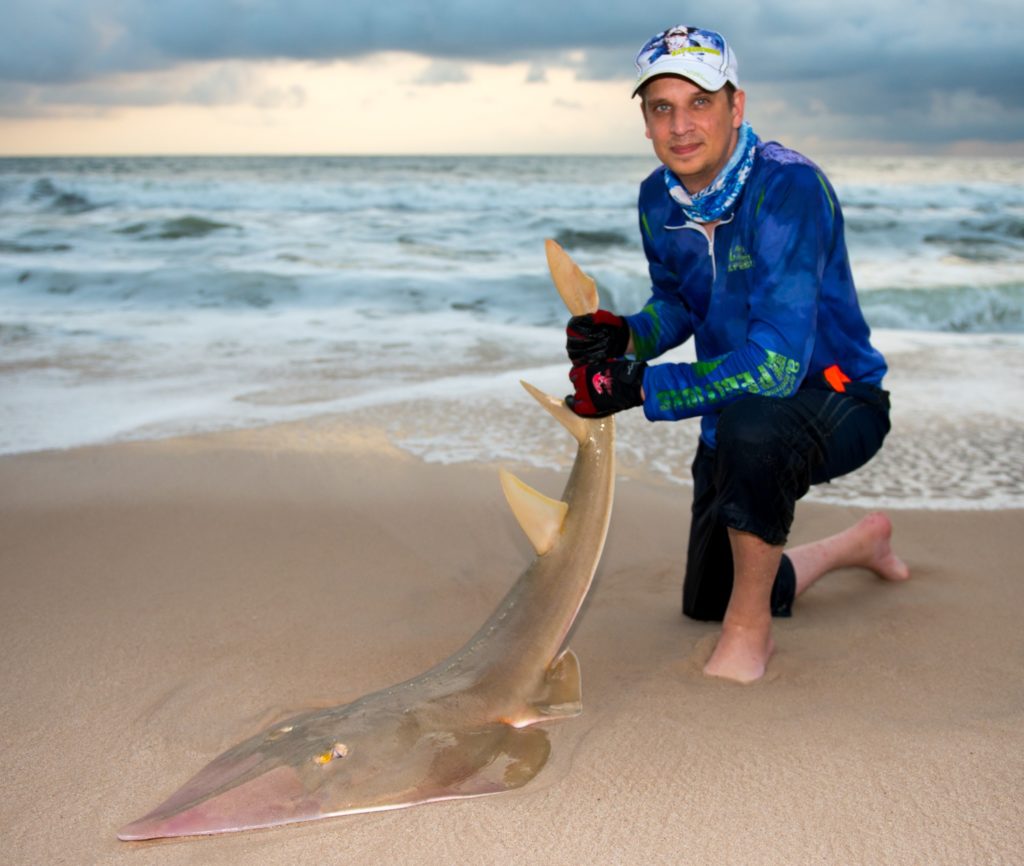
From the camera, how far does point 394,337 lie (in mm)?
9781

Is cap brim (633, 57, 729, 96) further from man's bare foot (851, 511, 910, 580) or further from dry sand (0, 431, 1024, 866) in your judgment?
man's bare foot (851, 511, 910, 580)

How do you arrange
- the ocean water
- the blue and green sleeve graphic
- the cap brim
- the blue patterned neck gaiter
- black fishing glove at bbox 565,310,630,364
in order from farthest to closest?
1. the ocean water
2. black fishing glove at bbox 565,310,630,364
3. the blue patterned neck gaiter
4. the cap brim
5. the blue and green sleeve graphic

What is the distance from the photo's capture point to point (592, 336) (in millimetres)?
3178

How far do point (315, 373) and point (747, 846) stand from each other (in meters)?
6.11

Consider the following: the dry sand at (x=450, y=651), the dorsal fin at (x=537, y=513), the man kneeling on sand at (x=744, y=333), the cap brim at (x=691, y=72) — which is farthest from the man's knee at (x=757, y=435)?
the cap brim at (x=691, y=72)

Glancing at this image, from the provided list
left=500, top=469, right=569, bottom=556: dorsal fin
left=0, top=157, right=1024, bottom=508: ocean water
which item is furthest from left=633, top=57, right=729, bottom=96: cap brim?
left=0, top=157, right=1024, bottom=508: ocean water

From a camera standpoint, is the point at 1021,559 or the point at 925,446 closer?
the point at 1021,559

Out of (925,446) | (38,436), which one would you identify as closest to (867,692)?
(925,446)

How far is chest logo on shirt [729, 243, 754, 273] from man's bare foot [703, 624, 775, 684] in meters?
1.10

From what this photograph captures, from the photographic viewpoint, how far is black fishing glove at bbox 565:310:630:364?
125 inches

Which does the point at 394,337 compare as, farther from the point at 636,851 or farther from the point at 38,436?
the point at 636,851

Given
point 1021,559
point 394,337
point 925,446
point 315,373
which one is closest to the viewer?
point 1021,559

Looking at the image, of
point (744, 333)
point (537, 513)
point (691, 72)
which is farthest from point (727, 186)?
point (537, 513)

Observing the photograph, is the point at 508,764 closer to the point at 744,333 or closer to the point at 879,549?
the point at 744,333
